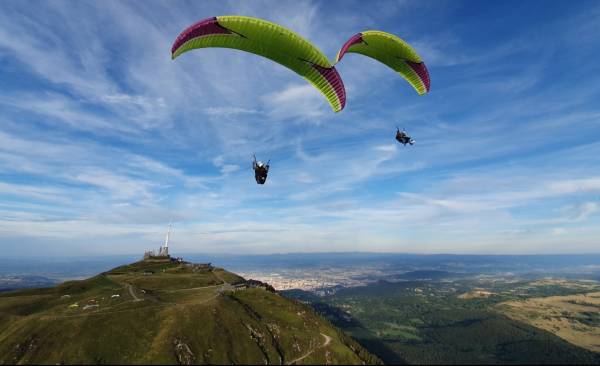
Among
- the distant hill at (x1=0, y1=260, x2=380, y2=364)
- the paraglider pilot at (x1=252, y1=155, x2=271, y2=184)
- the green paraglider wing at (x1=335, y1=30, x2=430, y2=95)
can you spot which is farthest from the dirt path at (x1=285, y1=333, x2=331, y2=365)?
the green paraglider wing at (x1=335, y1=30, x2=430, y2=95)

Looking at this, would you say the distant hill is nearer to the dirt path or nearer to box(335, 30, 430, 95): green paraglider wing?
the dirt path

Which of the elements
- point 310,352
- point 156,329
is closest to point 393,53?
point 310,352

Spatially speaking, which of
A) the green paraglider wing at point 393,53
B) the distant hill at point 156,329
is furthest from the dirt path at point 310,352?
the green paraglider wing at point 393,53

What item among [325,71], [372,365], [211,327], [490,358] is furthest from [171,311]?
[490,358]

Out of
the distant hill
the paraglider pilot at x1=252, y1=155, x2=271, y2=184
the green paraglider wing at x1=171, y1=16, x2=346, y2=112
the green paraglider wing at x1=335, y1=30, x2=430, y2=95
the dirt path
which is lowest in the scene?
the dirt path

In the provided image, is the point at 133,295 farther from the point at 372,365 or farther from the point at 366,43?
the point at 366,43

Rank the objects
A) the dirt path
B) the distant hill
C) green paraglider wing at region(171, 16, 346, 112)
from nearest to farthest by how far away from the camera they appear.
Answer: green paraglider wing at region(171, 16, 346, 112), the distant hill, the dirt path
